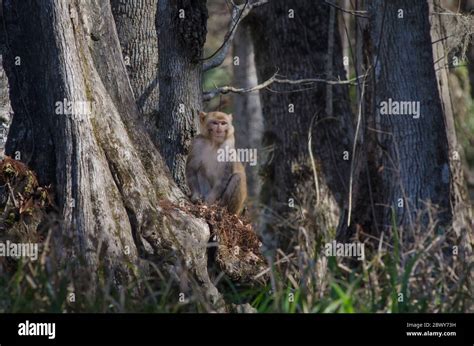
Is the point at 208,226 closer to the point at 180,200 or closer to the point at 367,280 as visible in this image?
the point at 180,200

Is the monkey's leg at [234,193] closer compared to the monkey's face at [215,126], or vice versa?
the monkey's face at [215,126]

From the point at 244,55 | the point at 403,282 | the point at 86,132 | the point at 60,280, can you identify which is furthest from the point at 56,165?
the point at 244,55

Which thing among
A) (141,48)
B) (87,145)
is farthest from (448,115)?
(87,145)

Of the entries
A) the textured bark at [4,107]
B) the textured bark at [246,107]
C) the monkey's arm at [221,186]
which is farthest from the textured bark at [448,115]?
the textured bark at [246,107]

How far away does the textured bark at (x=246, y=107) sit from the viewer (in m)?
24.7

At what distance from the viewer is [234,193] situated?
14.3 meters

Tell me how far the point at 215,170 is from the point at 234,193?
0.45 meters

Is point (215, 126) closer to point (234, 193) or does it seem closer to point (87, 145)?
point (234, 193)

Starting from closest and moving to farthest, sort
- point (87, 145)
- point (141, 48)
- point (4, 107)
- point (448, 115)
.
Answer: point (87, 145) → point (4, 107) → point (448, 115) → point (141, 48)

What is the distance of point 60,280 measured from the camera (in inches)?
300

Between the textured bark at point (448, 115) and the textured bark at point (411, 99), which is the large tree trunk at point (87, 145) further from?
the textured bark at point (448, 115)

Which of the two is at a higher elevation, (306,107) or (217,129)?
(306,107)

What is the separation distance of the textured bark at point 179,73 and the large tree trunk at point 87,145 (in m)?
1.98

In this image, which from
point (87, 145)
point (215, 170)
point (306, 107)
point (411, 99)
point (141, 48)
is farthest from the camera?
point (306, 107)
